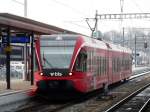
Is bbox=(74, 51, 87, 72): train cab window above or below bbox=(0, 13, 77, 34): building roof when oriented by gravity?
below

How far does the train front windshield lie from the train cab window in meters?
0.36

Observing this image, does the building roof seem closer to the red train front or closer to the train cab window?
the red train front

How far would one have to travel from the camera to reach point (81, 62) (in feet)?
64.0

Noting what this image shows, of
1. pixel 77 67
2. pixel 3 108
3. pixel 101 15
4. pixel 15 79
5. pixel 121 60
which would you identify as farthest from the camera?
pixel 101 15

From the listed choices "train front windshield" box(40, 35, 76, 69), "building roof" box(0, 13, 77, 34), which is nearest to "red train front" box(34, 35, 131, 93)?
"train front windshield" box(40, 35, 76, 69)

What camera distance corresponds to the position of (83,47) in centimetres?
1972

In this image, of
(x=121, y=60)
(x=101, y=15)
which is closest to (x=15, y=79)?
(x=121, y=60)

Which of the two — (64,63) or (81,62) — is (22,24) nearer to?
(81,62)

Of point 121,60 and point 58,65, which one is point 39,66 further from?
point 121,60

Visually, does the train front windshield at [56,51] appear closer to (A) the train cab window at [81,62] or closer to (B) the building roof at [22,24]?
(A) the train cab window at [81,62]

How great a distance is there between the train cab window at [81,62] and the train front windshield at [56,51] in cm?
36

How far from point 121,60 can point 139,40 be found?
88161 mm

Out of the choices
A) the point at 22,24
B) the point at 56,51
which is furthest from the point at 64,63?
the point at 22,24

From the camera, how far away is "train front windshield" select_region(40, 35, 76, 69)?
1912cm
